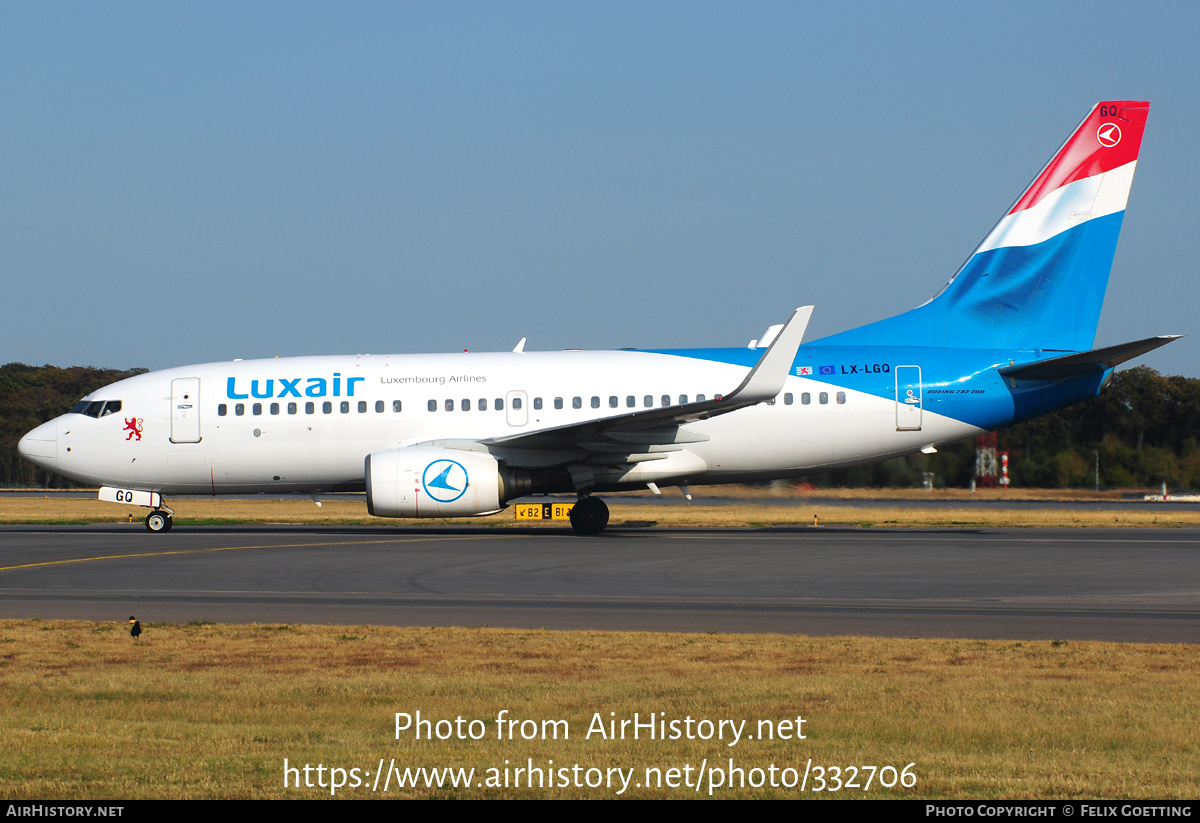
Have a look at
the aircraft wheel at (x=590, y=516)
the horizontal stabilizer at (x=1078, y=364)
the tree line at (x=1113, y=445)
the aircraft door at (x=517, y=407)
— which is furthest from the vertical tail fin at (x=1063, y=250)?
the tree line at (x=1113, y=445)

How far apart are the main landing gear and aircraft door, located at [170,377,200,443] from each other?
1822 mm

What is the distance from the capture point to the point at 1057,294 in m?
25.1

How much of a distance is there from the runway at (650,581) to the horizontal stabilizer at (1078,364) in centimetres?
337

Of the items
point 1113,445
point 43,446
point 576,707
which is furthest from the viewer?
point 1113,445

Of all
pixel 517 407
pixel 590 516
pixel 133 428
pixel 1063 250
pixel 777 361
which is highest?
pixel 1063 250

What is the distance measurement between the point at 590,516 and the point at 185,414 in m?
9.25

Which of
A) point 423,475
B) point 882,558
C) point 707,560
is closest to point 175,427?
point 423,475

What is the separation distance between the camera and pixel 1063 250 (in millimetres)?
25266

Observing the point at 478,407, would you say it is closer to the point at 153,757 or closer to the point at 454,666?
the point at 454,666

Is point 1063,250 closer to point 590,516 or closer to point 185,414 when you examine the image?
point 590,516

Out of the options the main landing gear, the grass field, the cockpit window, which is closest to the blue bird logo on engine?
the main landing gear

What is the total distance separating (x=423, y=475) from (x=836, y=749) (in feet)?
54.3

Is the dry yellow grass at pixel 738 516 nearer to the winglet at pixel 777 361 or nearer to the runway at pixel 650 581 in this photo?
the runway at pixel 650 581

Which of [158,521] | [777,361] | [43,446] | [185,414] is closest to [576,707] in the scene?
[777,361]
